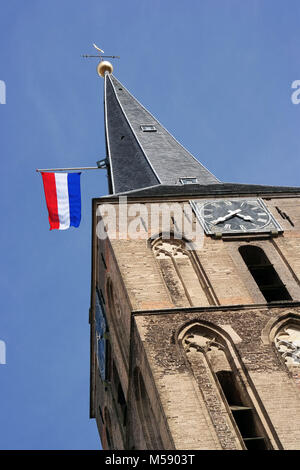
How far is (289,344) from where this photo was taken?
1706 cm

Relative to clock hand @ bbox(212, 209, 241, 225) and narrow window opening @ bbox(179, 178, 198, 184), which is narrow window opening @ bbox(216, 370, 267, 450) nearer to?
clock hand @ bbox(212, 209, 241, 225)

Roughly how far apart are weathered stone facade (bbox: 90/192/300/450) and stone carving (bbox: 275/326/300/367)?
0.08 ft

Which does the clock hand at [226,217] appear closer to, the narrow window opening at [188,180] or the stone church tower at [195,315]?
the stone church tower at [195,315]

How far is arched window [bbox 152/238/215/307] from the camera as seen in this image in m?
18.7

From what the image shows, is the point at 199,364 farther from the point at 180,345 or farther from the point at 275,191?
the point at 275,191

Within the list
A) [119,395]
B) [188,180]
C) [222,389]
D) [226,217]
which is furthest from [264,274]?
[188,180]

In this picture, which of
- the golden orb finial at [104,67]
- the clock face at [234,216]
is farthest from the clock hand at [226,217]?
the golden orb finial at [104,67]

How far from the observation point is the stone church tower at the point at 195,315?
606 inches

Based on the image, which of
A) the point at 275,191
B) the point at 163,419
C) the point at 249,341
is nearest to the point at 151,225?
the point at 275,191

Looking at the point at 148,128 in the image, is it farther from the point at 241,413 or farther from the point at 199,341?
the point at 241,413

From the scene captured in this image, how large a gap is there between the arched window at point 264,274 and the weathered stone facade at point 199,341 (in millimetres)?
181
